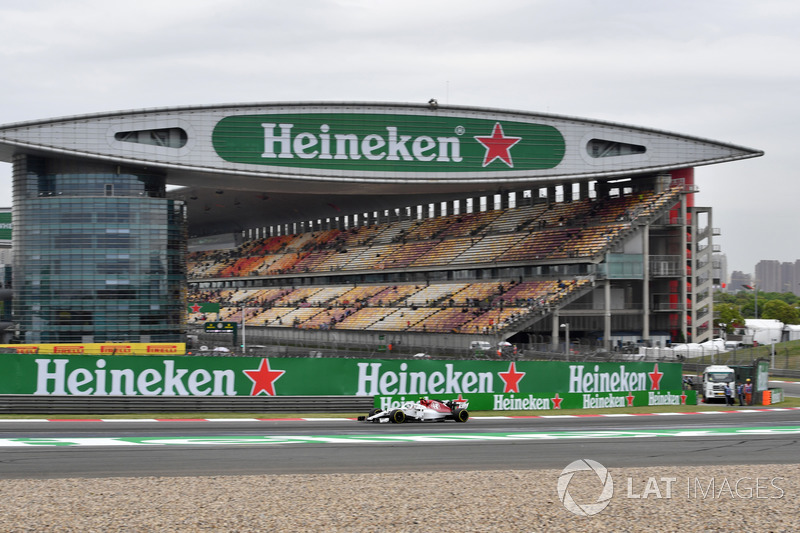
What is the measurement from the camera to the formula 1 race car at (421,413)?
26.2m

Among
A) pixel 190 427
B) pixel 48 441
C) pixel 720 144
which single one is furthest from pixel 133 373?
pixel 720 144

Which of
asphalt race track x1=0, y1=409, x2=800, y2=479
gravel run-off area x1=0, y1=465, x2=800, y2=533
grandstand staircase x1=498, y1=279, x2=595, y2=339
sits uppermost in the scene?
grandstand staircase x1=498, y1=279, x2=595, y2=339

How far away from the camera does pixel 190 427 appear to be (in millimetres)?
23031

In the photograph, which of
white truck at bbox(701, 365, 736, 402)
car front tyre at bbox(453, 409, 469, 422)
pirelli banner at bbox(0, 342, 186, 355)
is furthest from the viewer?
pirelli banner at bbox(0, 342, 186, 355)

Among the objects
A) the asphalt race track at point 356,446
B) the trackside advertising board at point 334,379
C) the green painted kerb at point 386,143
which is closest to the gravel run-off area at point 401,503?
the asphalt race track at point 356,446

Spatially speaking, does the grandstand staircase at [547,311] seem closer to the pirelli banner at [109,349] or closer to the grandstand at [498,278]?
the grandstand at [498,278]

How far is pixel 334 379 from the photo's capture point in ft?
96.0

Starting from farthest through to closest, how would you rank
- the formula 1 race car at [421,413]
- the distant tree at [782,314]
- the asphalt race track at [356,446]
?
the distant tree at [782,314] → the formula 1 race car at [421,413] → the asphalt race track at [356,446]

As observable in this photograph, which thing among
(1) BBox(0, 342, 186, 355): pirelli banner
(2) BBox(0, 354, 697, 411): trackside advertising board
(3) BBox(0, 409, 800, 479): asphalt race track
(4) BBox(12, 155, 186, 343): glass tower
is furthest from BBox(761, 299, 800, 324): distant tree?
(3) BBox(0, 409, 800, 479): asphalt race track

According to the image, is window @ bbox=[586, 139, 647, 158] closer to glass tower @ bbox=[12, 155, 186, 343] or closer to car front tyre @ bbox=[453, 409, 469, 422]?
glass tower @ bbox=[12, 155, 186, 343]

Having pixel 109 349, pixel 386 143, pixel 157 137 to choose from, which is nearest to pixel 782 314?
pixel 386 143

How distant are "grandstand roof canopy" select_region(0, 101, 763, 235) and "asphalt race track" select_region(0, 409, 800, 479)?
37905 millimetres

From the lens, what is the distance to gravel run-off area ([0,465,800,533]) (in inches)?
438

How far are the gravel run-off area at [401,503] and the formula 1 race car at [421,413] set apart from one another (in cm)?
1145
